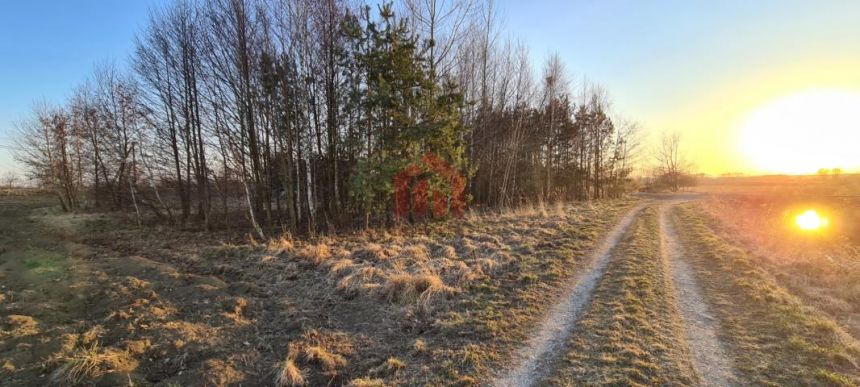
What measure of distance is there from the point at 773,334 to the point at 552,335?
313cm

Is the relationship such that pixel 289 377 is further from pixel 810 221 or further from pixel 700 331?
pixel 810 221

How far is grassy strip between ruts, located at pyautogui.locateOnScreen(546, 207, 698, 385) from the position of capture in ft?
13.0

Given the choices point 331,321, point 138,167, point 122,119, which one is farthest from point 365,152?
point 122,119

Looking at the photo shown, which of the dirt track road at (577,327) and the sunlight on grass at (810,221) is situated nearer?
the dirt track road at (577,327)

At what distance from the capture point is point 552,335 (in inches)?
199

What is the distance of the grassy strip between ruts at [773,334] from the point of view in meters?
3.95

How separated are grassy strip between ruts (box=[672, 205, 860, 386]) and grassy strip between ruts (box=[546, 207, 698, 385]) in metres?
0.65

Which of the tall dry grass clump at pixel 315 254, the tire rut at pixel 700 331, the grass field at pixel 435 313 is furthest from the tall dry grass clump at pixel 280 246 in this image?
the tire rut at pixel 700 331

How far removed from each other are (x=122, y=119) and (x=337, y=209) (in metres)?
13.5

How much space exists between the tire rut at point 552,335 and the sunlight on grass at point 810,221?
1351 centimetres

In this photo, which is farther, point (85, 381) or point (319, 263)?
point (319, 263)

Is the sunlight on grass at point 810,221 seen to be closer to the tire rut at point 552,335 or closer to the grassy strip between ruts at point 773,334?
the grassy strip between ruts at point 773,334

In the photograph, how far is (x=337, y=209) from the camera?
14.9m

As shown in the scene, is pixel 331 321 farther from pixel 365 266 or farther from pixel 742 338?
pixel 742 338
